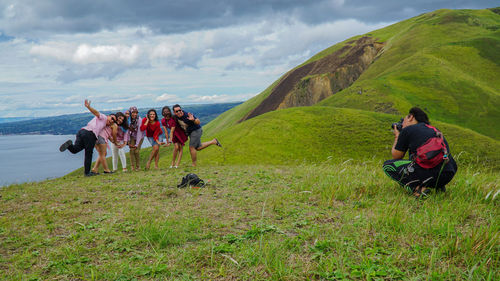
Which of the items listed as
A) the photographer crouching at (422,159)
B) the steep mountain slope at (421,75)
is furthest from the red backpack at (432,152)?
the steep mountain slope at (421,75)

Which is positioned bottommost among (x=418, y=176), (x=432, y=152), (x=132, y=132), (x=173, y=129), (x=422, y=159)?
(x=418, y=176)

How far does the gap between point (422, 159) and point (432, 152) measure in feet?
0.85

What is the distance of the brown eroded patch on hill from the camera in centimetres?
9812

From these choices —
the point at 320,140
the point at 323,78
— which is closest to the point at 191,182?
the point at 320,140

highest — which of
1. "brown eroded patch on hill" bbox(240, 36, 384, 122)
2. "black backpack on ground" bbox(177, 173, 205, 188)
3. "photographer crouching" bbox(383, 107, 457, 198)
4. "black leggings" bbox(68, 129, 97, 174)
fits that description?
"brown eroded patch on hill" bbox(240, 36, 384, 122)

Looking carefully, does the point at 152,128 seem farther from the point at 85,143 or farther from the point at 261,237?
the point at 261,237

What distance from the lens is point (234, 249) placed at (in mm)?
4457

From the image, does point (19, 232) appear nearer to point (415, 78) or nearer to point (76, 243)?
point (76, 243)

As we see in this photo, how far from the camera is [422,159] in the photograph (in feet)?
22.0

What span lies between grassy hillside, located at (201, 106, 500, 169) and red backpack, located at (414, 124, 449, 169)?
29.4 metres

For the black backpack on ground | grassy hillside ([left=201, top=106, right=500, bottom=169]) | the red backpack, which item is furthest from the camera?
grassy hillside ([left=201, top=106, right=500, bottom=169])

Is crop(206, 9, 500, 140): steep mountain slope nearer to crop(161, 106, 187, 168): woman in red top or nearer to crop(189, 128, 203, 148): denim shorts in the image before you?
crop(189, 128, 203, 148): denim shorts

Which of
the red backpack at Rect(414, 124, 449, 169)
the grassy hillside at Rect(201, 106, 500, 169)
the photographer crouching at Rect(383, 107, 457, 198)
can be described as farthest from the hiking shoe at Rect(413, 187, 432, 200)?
the grassy hillside at Rect(201, 106, 500, 169)

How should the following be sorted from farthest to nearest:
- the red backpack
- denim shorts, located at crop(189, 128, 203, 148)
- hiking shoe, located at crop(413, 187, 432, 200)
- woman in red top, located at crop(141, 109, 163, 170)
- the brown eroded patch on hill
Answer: the brown eroded patch on hill < denim shorts, located at crop(189, 128, 203, 148) < woman in red top, located at crop(141, 109, 163, 170) < hiking shoe, located at crop(413, 187, 432, 200) < the red backpack
